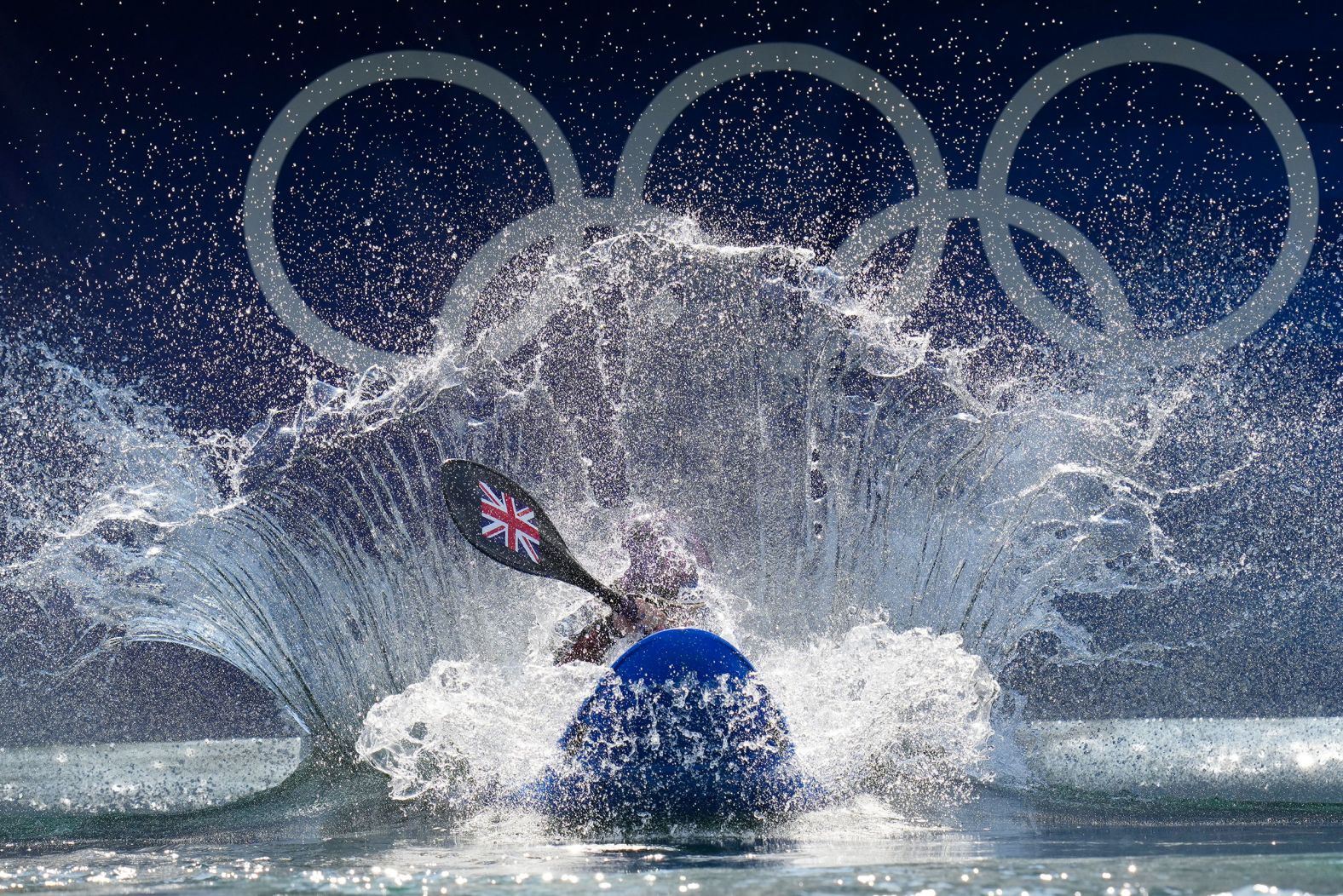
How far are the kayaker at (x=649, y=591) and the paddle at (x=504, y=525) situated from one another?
77mm

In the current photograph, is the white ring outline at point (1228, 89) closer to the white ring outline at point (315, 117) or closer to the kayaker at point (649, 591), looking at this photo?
the white ring outline at point (315, 117)

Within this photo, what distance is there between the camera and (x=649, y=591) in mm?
4992

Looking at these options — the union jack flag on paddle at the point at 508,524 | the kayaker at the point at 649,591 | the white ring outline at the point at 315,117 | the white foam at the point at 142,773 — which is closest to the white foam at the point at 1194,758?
the kayaker at the point at 649,591

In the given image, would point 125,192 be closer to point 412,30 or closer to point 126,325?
point 126,325

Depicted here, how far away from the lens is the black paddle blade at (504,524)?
4785mm

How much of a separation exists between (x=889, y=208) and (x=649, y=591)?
370 cm

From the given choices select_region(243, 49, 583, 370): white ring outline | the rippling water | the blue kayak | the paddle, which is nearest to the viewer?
the rippling water

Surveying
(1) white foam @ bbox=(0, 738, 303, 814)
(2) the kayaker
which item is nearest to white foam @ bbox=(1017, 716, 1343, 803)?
(2) the kayaker

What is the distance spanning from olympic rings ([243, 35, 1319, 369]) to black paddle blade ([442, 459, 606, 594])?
2.81m

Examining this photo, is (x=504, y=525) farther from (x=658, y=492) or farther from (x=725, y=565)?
(x=658, y=492)

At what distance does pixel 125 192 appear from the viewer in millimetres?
7992

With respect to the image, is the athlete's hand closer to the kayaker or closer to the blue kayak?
the kayaker

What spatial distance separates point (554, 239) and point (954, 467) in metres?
2.82

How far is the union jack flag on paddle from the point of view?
189 inches
